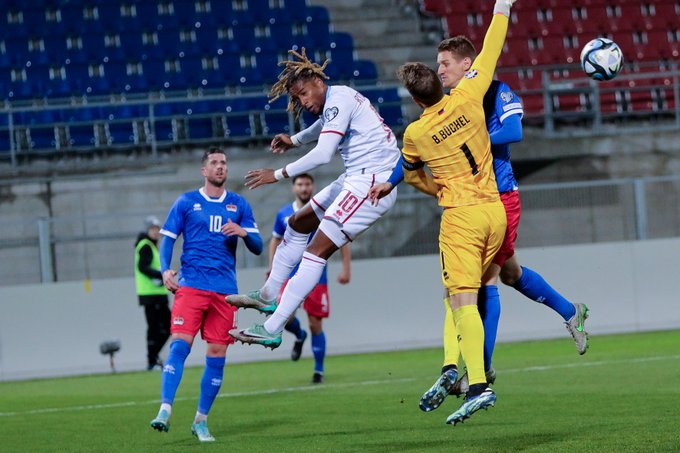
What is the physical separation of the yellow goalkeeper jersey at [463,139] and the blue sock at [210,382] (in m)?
2.84

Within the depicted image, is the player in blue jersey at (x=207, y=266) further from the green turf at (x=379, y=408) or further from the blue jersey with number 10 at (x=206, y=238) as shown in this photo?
the green turf at (x=379, y=408)

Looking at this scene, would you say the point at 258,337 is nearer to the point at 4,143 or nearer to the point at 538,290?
the point at 538,290

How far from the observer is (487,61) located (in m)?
7.76

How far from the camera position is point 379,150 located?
8664 millimetres

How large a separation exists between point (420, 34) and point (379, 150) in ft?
47.8

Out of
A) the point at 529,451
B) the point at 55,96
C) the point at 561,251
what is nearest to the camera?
the point at 529,451

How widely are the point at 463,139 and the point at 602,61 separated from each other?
1771mm

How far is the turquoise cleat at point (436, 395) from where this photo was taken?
24.6 feet

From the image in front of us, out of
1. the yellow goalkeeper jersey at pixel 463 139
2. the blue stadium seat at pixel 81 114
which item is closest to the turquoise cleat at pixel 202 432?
the yellow goalkeeper jersey at pixel 463 139

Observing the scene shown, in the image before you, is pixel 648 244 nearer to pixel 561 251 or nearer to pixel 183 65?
pixel 561 251

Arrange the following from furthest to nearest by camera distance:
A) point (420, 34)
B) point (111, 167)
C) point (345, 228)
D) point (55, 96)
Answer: point (420, 34), point (55, 96), point (111, 167), point (345, 228)

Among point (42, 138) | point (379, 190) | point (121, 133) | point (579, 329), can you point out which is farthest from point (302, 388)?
point (42, 138)

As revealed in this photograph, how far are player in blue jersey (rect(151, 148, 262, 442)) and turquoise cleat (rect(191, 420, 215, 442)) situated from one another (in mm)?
246

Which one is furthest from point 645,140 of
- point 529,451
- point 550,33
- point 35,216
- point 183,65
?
point 529,451
